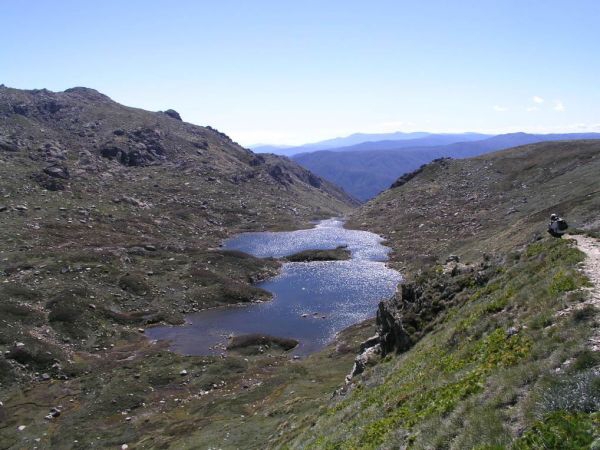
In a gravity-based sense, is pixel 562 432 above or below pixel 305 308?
above

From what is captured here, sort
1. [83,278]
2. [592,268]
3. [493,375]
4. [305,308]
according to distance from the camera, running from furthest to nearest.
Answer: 1. [305,308]
2. [83,278]
3. [592,268]
4. [493,375]

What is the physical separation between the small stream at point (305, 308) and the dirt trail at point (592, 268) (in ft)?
163

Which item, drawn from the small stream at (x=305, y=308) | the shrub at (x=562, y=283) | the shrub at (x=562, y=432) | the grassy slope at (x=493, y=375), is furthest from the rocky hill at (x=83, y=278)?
the shrub at (x=562, y=432)

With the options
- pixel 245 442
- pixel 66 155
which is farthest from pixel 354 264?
pixel 66 155

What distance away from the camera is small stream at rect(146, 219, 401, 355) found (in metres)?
73.9

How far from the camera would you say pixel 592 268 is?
68.2 feet

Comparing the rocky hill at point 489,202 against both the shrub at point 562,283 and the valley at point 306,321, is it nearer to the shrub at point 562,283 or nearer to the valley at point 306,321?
the valley at point 306,321

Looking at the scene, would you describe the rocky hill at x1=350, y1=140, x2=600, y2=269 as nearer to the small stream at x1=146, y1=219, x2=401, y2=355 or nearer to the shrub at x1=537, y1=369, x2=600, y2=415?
the small stream at x1=146, y1=219, x2=401, y2=355

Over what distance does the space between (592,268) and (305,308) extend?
71.5 meters

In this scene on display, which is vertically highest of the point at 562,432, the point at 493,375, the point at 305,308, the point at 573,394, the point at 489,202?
the point at 573,394

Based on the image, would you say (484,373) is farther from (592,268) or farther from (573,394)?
(592,268)

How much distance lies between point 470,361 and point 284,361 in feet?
158

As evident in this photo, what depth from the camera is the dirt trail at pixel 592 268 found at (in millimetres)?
14920

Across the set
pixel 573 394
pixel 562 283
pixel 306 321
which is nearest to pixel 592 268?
pixel 562 283
